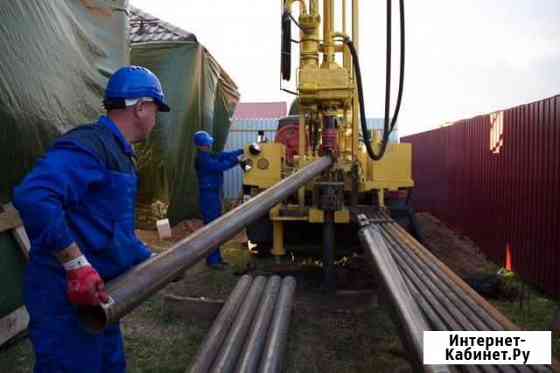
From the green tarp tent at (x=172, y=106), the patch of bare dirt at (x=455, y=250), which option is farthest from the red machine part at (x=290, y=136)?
the patch of bare dirt at (x=455, y=250)

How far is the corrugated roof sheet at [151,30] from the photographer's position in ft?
29.0

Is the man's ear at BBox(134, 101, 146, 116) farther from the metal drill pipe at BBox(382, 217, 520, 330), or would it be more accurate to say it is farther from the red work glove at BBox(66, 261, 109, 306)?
the metal drill pipe at BBox(382, 217, 520, 330)

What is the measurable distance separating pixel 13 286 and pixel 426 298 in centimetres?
310

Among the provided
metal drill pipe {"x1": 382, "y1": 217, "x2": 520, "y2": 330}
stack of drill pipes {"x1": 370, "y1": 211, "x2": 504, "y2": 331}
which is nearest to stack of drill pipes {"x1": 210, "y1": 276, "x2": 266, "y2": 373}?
stack of drill pipes {"x1": 370, "y1": 211, "x2": 504, "y2": 331}

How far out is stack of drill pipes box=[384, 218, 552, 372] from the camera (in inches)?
111

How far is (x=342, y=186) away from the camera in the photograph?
4.82 metres

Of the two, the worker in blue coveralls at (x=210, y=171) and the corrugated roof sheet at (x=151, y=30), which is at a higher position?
the corrugated roof sheet at (x=151, y=30)

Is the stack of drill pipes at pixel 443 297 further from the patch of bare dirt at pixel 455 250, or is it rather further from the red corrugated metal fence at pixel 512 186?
the red corrugated metal fence at pixel 512 186

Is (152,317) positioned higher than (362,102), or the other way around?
(362,102)

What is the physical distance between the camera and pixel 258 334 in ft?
11.0

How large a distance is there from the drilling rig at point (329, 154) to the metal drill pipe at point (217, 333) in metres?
1.12

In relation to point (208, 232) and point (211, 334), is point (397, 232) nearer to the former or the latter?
point (211, 334)

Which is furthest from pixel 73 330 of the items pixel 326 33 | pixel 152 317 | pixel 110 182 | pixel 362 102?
pixel 326 33

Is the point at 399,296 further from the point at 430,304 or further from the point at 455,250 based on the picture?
the point at 455,250
